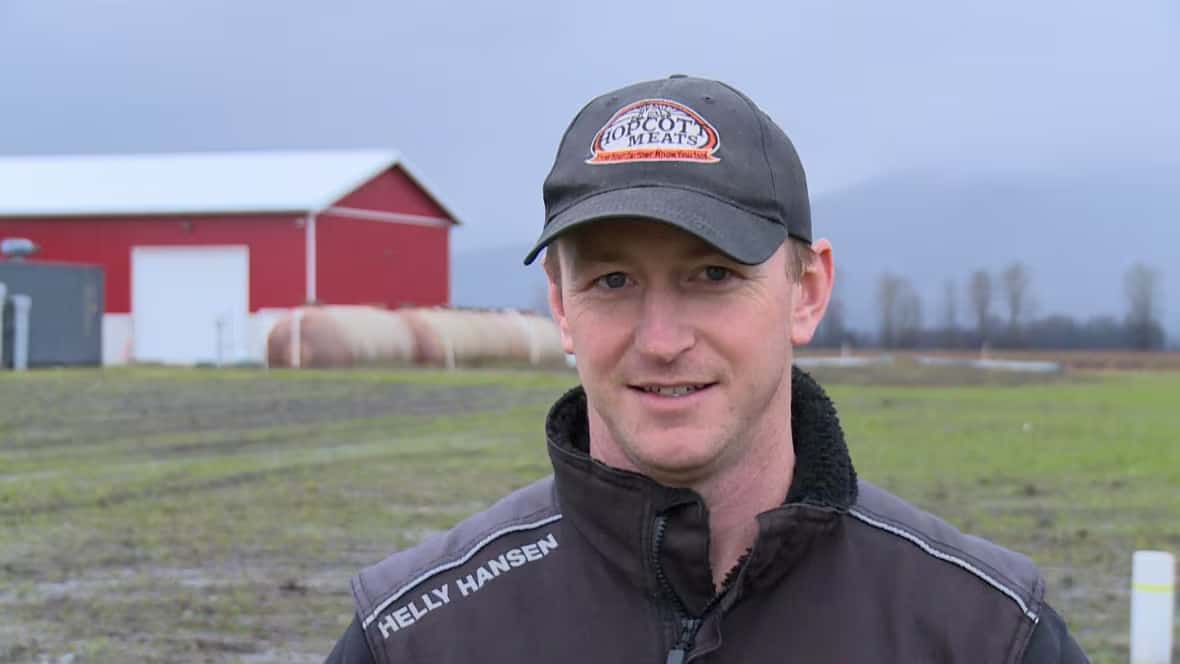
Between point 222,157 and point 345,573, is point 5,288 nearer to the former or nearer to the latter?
point 222,157

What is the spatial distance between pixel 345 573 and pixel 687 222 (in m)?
7.13

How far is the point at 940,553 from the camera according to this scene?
2.25 metres

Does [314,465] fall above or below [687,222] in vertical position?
below

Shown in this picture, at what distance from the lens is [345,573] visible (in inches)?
347

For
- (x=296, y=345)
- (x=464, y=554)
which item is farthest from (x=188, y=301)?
(x=464, y=554)

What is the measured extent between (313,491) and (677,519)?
33.9 feet

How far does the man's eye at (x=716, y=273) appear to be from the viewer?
2145 mm

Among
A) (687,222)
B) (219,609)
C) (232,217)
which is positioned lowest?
(219,609)

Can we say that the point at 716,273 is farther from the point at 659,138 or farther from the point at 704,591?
the point at 704,591

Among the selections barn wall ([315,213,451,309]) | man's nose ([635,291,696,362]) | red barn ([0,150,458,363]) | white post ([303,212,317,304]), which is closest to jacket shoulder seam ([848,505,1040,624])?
man's nose ([635,291,696,362])

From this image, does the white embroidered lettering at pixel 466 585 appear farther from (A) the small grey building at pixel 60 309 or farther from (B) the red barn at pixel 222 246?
(B) the red barn at pixel 222 246

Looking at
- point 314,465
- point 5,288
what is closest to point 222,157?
point 5,288

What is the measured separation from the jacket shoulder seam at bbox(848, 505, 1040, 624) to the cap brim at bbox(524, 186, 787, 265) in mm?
464

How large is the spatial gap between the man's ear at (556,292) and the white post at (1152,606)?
4718 mm
